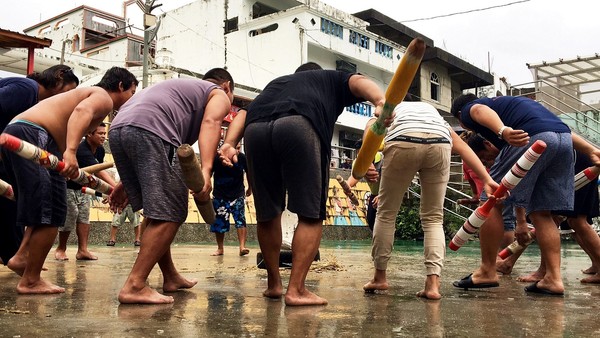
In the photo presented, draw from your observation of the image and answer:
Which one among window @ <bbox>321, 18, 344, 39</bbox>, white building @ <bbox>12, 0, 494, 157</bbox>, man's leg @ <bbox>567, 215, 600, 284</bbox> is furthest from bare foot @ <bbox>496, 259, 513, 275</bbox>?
window @ <bbox>321, 18, 344, 39</bbox>

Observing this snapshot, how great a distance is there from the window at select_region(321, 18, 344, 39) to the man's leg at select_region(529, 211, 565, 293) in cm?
2461

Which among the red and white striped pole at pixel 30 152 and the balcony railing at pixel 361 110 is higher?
the balcony railing at pixel 361 110

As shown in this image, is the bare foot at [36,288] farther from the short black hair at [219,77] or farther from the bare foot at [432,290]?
the bare foot at [432,290]

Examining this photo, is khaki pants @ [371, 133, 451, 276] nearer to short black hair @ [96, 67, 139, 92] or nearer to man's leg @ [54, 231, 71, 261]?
short black hair @ [96, 67, 139, 92]

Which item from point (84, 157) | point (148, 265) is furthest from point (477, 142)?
point (84, 157)

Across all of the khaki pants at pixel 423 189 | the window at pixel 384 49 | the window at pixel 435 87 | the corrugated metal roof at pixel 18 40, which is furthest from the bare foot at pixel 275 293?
the window at pixel 435 87

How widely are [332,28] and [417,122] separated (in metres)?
25.3

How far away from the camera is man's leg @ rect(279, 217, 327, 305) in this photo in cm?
326

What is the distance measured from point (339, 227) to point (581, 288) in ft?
46.6

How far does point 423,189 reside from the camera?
4008 millimetres

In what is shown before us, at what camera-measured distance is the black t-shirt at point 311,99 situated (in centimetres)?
348

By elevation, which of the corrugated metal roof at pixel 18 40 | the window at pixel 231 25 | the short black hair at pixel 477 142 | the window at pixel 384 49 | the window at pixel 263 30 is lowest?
the short black hair at pixel 477 142

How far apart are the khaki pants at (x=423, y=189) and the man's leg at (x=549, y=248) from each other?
769 millimetres

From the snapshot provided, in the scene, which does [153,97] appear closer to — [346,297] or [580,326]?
[346,297]
